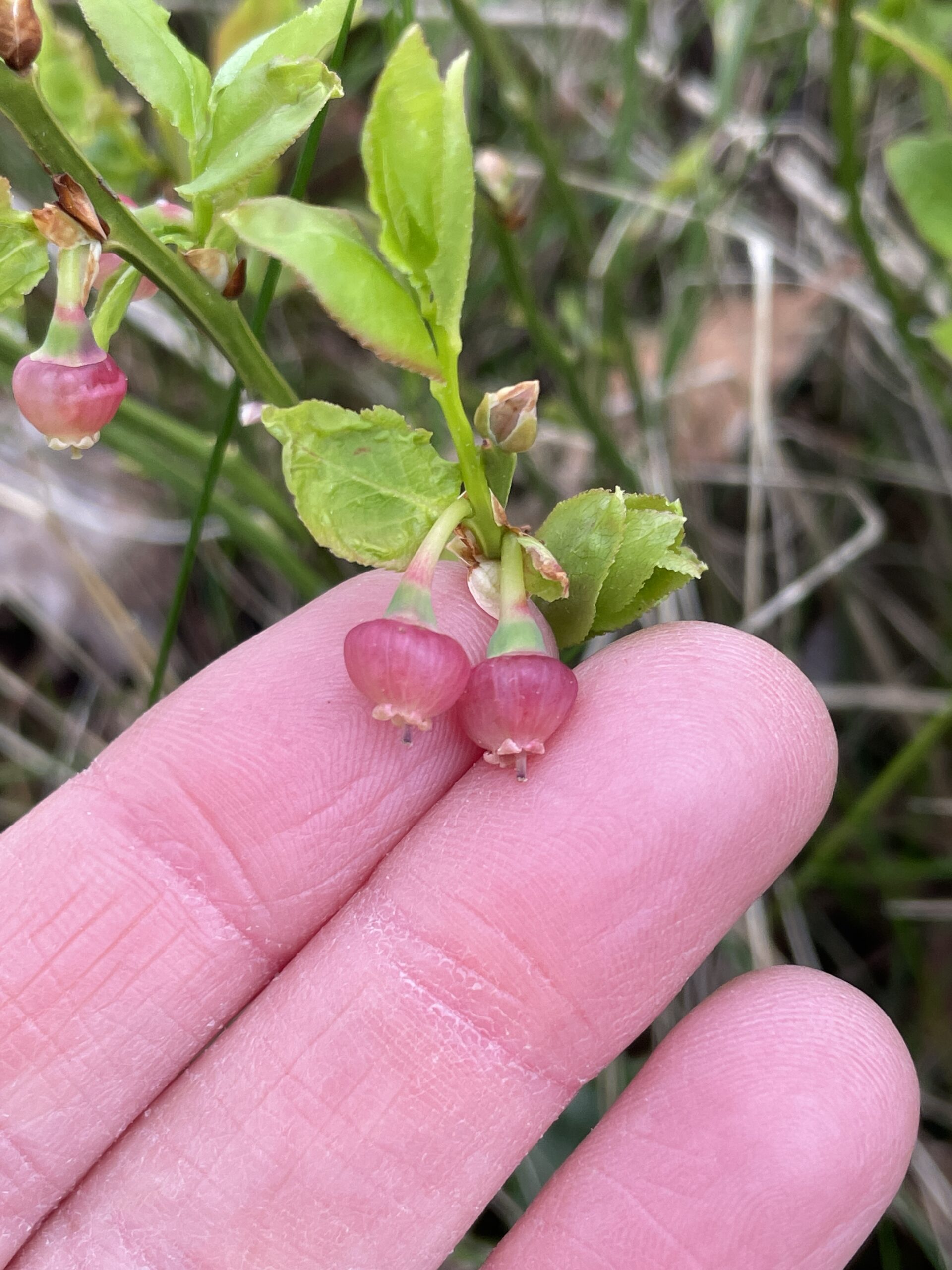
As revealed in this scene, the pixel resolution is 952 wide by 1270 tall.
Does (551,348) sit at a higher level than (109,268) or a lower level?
lower

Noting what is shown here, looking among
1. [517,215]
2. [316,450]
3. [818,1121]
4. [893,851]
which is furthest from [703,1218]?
[517,215]

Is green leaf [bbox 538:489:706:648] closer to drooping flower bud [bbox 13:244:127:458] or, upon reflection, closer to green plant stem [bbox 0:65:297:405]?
green plant stem [bbox 0:65:297:405]

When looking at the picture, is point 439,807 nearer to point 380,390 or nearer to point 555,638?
point 555,638

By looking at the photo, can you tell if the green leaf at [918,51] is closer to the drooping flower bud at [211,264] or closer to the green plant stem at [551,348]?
the green plant stem at [551,348]

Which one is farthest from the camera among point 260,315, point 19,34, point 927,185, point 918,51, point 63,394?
point 927,185

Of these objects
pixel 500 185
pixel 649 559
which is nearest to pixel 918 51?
pixel 500 185

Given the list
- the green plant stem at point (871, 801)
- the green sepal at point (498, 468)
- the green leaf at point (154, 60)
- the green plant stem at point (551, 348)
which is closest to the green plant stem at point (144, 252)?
the green leaf at point (154, 60)

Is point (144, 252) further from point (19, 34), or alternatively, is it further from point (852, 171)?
point (852, 171)
